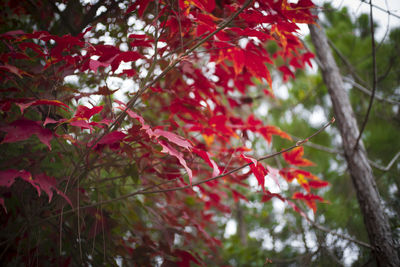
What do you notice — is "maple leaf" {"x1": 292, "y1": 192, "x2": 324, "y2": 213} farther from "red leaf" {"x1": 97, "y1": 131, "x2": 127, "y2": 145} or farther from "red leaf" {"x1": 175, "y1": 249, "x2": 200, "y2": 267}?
"red leaf" {"x1": 97, "y1": 131, "x2": 127, "y2": 145}

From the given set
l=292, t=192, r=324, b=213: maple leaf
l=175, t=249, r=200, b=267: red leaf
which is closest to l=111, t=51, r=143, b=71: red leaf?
l=175, t=249, r=200, b=267: red leaf

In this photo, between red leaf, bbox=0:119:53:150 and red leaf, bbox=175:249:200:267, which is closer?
red leaf, bbox=0:119:53:150

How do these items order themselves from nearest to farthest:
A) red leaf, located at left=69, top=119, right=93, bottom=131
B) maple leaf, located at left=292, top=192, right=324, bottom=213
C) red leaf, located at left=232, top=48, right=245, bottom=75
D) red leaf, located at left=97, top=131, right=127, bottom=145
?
red leaf, located at left=69, top=119, right=93, bottom=131
red leaf, located at left=97, top=131, right=127, bottom=145
red leaf, located at left=232, top=48, right=245, bottom=75
maple leaf, located at left=292, top=192, right=324, bottom=213

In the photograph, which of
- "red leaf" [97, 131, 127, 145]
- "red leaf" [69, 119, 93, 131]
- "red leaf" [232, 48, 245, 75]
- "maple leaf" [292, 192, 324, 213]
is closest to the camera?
"red leaf" [69, 119, 93, 131]

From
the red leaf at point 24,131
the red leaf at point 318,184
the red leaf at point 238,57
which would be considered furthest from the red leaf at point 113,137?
the red leaf at point 318,184

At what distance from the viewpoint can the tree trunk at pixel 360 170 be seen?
1.16m

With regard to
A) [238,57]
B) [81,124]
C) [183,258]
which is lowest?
[183,258]

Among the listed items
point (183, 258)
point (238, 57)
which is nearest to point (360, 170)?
point (238, 57)

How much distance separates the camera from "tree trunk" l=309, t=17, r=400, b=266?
1.16 m

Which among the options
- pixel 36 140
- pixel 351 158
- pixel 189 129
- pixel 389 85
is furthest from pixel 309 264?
pixel 389 85

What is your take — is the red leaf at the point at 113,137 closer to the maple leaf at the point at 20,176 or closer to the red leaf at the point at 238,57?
the maple leaf at the point at 20,176

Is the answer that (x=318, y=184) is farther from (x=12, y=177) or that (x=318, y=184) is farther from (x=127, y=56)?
(x=12, y=177)

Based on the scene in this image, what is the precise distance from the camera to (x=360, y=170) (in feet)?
4.36

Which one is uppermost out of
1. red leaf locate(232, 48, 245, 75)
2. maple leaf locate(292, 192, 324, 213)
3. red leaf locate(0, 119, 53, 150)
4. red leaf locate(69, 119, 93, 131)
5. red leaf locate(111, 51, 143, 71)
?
red leaf locate(232, 48, 245, 75)
